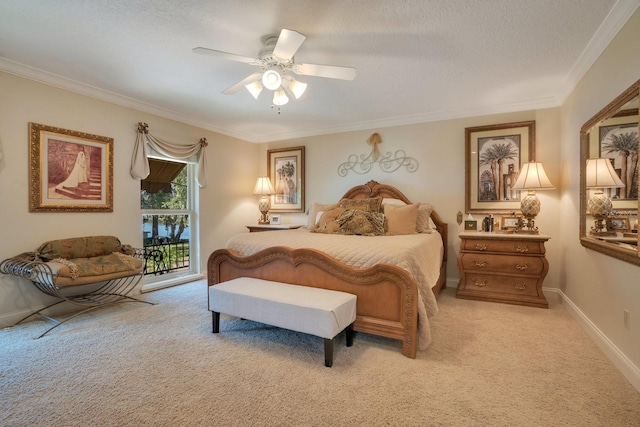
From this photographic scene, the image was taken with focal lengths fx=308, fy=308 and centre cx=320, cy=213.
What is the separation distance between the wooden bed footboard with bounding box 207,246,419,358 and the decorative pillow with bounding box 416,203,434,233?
64.8 inches

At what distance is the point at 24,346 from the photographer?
7.75 feet

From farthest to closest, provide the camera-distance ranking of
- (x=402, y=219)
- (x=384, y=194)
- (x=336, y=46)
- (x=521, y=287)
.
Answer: (x=384, y=194) → (x=402, y=219) → (x=521, y=287) → (x=336, y=46)

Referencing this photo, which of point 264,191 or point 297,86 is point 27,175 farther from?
point 264,191

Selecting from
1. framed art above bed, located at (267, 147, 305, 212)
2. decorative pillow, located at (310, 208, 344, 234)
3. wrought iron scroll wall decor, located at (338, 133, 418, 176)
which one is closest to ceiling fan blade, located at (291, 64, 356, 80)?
decorative pillow, located at (310, 208, 344, 234)

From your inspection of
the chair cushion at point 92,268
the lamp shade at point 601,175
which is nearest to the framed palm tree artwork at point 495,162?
the lamp shade at point 601,175

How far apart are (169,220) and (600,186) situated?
4779mm

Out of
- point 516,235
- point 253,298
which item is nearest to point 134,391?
point 253,298

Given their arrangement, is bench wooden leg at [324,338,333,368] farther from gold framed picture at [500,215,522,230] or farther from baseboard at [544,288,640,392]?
gold framed picture at [500,215,522,230]

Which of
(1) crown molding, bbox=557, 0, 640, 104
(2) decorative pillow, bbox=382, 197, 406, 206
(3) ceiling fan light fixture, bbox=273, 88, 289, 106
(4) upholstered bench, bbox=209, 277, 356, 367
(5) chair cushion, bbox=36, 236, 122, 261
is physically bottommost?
(4) upholstered bench, bbox=209, 277, 356, 367

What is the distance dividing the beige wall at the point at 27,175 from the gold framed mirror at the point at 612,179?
4.53 metres

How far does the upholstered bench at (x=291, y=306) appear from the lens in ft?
6.68

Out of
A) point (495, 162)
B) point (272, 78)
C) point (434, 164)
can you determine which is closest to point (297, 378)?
point (272, 78)

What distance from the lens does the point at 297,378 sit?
192cm

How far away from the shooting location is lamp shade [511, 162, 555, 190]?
337 cm
